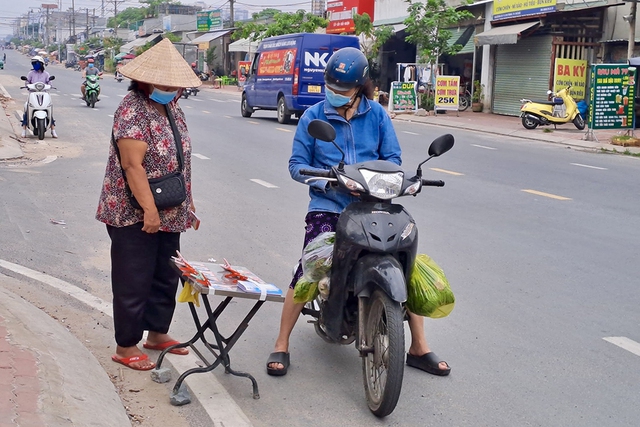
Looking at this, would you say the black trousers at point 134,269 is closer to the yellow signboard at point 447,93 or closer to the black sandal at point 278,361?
the black sandal at point 278,361

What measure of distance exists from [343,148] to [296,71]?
19.0 meters

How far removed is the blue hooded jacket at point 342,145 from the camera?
4.69m

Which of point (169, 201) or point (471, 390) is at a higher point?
point (169, 201)

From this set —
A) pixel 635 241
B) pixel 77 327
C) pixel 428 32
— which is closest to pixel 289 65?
pixel 428 32

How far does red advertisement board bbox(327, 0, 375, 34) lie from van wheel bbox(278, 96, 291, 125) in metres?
17.8

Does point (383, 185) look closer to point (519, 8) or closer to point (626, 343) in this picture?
point (626, 343)

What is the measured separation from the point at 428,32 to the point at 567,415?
2746cm

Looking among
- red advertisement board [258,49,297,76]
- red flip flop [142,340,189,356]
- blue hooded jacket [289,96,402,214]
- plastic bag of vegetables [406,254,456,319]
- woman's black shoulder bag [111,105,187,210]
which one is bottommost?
red flip flop [142,340,189,356]

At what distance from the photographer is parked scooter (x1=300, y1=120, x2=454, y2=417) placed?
156 inches

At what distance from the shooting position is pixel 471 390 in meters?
4.56

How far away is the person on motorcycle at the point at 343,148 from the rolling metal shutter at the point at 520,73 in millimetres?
24016

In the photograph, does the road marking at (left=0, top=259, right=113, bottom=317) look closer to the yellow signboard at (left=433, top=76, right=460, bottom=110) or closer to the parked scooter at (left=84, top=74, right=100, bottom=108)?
the parked scooter at (left=84, top=74, right=100, bottom=108)

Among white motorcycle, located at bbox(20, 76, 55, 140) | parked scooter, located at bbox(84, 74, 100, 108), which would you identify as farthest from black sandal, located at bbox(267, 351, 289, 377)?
parked scooter, located at bbox(84, 74, 100, 108)

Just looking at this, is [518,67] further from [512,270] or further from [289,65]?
[512,270]
